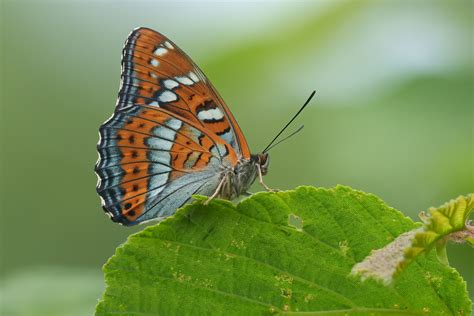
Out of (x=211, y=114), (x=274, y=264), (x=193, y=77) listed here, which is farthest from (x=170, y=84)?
(x=274, y=264)

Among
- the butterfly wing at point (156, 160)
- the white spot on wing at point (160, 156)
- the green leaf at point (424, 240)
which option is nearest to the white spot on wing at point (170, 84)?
the butterfly wing at point (156, 160)

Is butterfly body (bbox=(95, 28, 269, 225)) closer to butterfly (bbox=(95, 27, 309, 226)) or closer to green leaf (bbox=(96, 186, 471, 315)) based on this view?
butterfly (bbox=(95, 27, 309, 226))

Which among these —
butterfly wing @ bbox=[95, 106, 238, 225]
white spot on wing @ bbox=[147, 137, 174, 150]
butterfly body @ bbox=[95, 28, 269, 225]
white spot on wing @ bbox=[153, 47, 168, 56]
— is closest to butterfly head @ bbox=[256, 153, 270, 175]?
butterfly body @ bbox=[95, 28, 269, 225]

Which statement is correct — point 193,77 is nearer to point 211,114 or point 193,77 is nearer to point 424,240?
point 211,114

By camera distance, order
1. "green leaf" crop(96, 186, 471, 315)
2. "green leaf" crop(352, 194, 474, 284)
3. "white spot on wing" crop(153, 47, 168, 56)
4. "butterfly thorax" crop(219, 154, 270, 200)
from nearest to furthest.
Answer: "green leaf" crop(352, 194, 474, 284) → "green leaf" crop(96, 186, 471, 315) → "butterfly thorax" crop(219, 154, 270, 200) → "white spot on wing" crop(153, 47, 168, 56)

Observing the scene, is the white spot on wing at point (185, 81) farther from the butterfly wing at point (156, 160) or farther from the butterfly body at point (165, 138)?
the butterfly wing at point (156, 160)

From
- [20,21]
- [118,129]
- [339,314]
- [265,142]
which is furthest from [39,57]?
[339,314]
